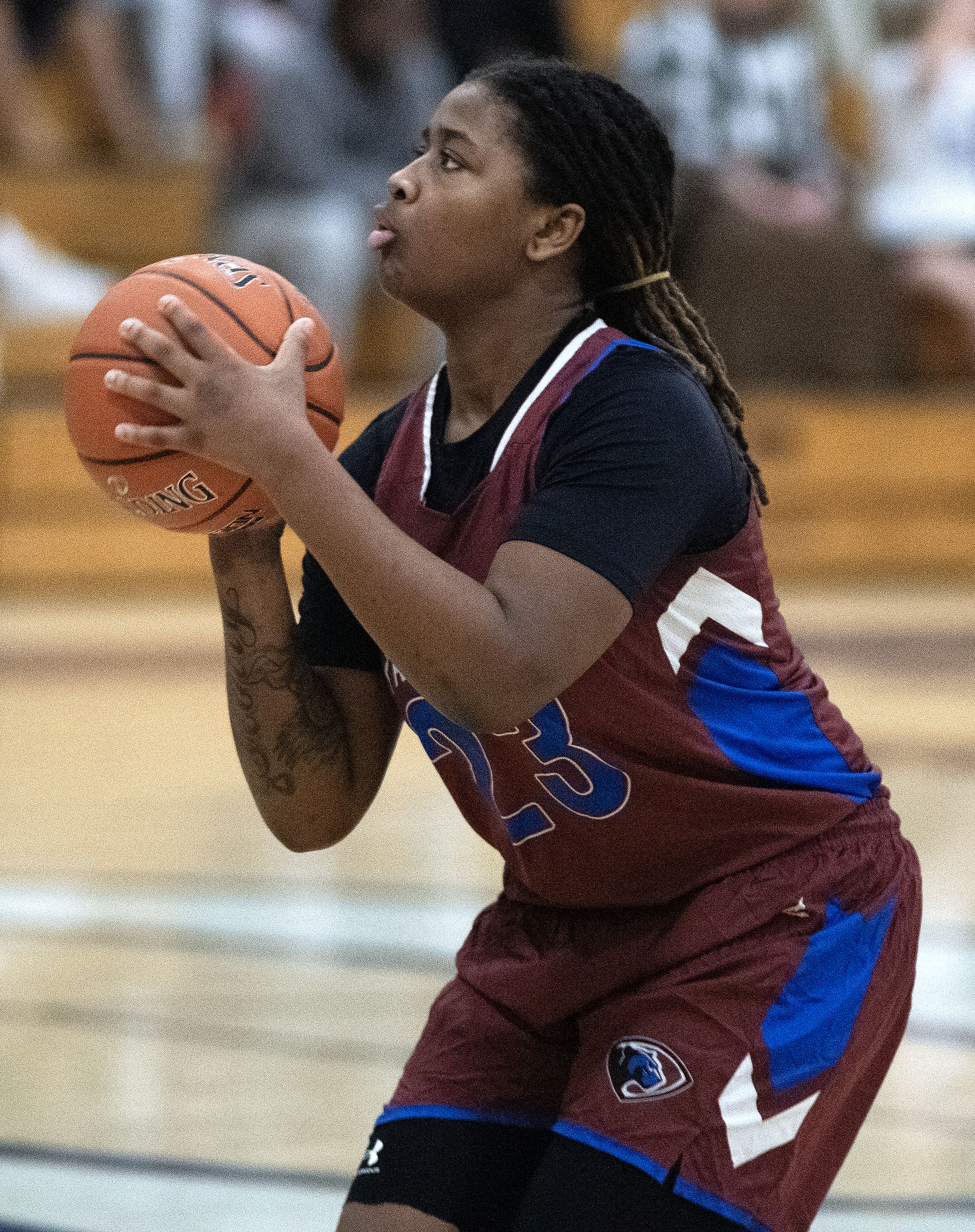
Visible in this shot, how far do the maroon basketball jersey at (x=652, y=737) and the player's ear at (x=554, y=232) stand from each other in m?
0.10

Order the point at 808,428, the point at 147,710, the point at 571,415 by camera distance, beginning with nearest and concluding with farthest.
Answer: the point at 571,415, the point at 147,710, the point at 808,428

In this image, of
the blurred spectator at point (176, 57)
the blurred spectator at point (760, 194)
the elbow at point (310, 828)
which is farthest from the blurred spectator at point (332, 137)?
the elbow at point (310, 828)

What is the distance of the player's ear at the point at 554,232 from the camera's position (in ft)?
6.63

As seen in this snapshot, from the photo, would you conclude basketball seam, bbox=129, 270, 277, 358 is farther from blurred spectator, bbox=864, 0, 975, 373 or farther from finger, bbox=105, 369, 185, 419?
blurred spectator, bbox=864, 0, 975, 373

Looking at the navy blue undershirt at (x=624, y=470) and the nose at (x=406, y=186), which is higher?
the nose at (x=406, y=186)

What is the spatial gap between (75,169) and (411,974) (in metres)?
6.51

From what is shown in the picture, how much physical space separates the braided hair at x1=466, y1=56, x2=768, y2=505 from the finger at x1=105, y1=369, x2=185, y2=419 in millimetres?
489

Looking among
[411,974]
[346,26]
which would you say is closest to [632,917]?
[411,974]

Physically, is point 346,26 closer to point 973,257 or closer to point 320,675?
point 973,257

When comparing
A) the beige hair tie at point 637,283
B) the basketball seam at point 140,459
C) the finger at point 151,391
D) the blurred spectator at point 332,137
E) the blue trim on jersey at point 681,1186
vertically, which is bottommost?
the blurred spectator at point 332,137

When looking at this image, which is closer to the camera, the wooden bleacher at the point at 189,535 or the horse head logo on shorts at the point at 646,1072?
the horse head logo on shorts at the point at 646,1072

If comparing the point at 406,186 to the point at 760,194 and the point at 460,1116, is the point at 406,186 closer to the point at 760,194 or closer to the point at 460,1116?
the point at 460,1116

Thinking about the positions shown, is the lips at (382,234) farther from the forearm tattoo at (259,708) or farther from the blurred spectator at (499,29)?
the blurred spectator at (499,29)

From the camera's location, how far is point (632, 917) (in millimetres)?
2078
